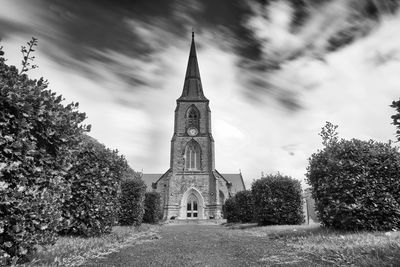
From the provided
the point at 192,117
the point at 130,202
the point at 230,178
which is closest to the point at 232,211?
the point at 130,202

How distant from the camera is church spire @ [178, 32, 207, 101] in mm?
50156

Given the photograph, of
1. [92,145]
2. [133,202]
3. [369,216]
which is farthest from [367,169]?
[133,202]

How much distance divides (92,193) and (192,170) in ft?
119

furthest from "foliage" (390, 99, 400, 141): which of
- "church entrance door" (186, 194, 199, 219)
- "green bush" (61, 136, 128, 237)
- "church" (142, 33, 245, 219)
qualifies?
"church entrance door" (186, 194, 199, 219)

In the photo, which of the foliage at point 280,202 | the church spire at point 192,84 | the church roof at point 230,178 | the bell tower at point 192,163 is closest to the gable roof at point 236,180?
the church roof at point 230,178

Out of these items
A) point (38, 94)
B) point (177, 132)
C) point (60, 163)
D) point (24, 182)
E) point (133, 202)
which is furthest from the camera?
point (177, 132)

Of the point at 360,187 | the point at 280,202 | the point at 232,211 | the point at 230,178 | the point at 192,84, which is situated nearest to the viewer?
the point at 360,187

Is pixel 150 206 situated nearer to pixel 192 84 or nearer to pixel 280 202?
pixel 280 202

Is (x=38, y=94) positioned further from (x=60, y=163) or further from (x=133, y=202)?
(x=133, y=202)

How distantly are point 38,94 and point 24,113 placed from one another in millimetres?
545

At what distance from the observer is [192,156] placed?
46.5 m

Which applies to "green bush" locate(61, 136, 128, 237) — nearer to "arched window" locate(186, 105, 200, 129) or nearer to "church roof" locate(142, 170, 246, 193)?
"arched window" locate(186, 105, 200, 129)

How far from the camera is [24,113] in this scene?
15.6ft

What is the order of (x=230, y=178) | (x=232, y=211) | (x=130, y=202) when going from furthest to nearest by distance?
1. (x=230, y=178)
2. (x=232, y=211)
3. (x=130, y=202)
